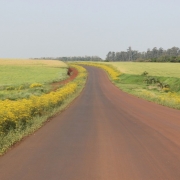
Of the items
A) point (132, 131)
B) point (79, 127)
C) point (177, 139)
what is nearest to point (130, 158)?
point (177, 139)

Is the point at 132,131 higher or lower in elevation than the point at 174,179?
lower

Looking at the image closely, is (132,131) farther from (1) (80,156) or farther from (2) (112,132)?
(1) (80,156)

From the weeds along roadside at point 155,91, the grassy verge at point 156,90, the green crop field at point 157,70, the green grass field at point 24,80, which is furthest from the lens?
the green crop field at point 157,70

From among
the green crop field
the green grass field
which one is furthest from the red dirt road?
the green crop field

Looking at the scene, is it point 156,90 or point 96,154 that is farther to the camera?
point 156,90

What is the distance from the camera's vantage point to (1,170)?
6.42 metres

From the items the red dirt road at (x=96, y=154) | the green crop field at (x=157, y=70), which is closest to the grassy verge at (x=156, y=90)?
the green crop field at (x=157, y=70)

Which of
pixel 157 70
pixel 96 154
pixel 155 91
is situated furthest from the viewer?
pixel 157 70

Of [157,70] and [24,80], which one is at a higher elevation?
[157,70]

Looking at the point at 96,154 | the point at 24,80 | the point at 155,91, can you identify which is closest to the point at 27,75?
the point at 24,80

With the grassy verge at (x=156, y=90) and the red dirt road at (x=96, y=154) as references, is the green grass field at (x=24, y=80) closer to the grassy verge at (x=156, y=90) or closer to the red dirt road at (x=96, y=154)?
the grassy verge at (x=156, y=90)

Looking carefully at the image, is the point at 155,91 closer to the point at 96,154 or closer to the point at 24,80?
the point at 24,80

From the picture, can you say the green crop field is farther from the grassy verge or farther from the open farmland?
the open farmland

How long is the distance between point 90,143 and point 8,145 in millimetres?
2333
